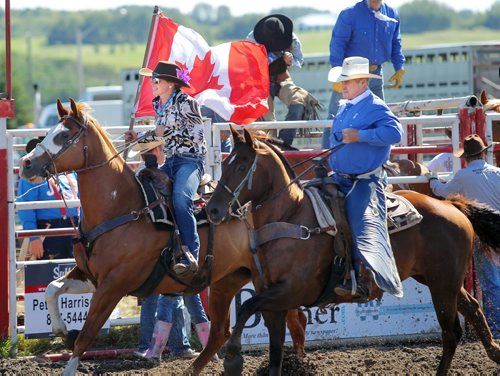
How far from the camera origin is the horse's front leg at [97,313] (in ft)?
24.6

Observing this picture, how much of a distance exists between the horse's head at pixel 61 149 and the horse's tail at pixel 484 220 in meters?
3.30

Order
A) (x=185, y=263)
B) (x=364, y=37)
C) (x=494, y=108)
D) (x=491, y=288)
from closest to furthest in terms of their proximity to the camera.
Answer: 1. (x=185, y=263)
2. (x=491, y=288)
3. (x=364, y=37)
4. (x=494, y=108)

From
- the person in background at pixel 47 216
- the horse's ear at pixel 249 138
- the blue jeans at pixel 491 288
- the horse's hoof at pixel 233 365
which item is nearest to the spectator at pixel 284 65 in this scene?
the person in background at pixel 47 216

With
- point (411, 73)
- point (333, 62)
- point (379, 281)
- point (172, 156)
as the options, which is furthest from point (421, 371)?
point (411, 73)

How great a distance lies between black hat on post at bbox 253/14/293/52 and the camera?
37.3 ft

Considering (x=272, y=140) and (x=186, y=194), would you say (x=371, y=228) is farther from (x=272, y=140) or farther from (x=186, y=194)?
(x=272, y=140)

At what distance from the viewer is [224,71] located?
10734 mm

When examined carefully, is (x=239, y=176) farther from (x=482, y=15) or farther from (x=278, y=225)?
(x=482, y=15)

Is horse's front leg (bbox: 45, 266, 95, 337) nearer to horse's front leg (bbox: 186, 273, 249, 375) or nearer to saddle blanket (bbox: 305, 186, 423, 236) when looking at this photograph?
horse's front leg (bbox: 186, 273, 249, 375)

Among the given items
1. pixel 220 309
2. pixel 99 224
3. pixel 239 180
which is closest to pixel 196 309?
pixel 220 309

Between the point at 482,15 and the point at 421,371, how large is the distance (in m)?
171

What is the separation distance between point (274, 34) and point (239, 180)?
4.15m

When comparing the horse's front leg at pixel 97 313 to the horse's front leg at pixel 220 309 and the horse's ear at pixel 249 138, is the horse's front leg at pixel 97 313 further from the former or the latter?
the horse's ear at pixel 249 138

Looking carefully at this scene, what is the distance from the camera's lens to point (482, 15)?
172 meters
